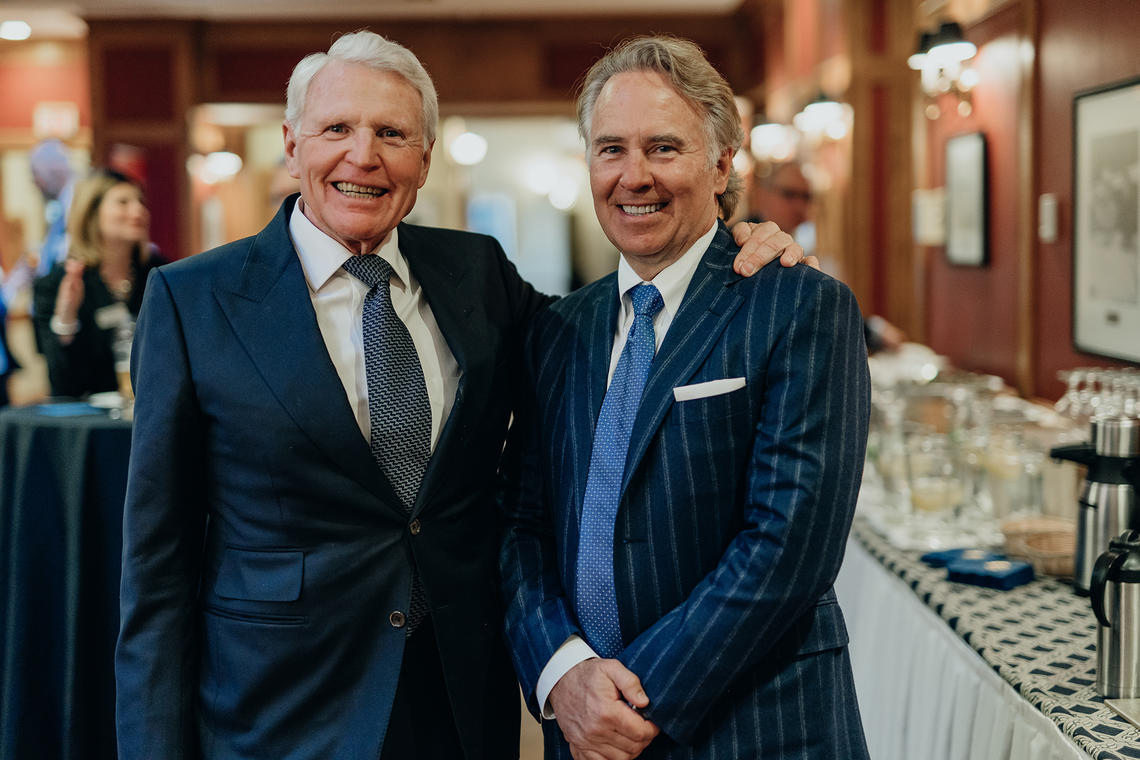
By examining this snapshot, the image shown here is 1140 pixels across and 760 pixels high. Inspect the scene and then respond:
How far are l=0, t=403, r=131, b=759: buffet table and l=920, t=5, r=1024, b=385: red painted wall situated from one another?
3.25 metres

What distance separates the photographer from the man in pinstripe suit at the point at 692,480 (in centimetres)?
149

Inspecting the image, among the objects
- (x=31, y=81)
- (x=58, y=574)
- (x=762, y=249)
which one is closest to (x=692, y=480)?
(x=762, y=249)

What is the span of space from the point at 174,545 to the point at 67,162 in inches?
397

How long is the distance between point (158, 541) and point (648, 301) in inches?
32.4

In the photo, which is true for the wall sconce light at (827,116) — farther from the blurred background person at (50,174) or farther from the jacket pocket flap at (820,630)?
the blurred background person at (50,174)

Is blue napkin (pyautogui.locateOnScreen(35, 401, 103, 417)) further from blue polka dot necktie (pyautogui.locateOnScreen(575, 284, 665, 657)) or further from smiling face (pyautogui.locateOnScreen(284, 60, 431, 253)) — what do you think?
blue polka dot necktie (pyautogui.locateOnScreen(575, 284, 665, 657))

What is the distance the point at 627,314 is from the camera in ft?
5.66

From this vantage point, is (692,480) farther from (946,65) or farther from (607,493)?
(946,65)

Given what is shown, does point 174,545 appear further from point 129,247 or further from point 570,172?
point 570,172

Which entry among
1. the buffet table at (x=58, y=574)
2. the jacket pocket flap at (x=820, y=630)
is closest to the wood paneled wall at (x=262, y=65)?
the buffet table at (x=58, y=574)

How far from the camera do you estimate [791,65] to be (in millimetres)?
7555

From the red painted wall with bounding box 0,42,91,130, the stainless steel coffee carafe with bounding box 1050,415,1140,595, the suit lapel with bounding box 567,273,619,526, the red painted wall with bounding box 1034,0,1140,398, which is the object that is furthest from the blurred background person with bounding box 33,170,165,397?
the red painted wall with bounding box 0,42,91,130

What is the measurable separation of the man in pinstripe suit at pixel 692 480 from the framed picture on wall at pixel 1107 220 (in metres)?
1.86

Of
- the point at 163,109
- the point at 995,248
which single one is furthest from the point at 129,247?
the point at 163,109
